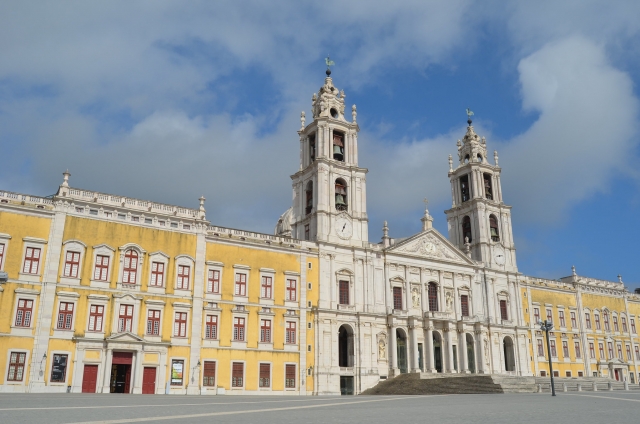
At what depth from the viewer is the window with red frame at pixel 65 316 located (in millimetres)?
37062

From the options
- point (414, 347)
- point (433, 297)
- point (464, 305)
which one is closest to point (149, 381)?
point (414, 347)

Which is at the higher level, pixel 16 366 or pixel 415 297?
pixel 415 297

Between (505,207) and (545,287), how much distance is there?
9991 mm

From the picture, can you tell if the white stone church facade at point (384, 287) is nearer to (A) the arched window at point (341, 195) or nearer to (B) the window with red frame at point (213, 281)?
(A) the arched window at point (341, 195)

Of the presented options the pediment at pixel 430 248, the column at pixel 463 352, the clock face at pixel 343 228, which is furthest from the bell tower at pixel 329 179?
the column at pixel 463 352

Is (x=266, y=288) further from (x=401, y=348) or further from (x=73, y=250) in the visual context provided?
(x=73, y=250)

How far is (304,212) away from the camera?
53.3 metres

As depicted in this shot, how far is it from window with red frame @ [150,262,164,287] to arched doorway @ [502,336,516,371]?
35.3 m

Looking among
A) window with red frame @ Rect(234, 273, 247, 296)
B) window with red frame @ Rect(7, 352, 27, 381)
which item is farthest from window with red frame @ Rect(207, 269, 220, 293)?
window with red frame @ Rect(7, 352, 27, 381)

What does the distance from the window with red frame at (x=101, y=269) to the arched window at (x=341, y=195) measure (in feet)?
69.2

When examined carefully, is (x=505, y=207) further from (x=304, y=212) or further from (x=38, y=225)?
(x=38, y=225)

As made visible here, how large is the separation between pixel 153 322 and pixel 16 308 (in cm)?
868

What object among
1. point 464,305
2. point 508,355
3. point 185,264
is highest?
point 185,264

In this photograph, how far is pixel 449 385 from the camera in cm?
4262
